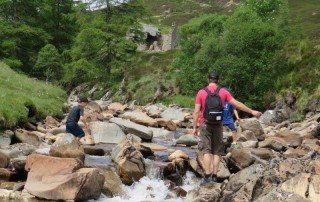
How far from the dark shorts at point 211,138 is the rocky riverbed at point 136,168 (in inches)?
30.9

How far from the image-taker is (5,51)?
41688mm

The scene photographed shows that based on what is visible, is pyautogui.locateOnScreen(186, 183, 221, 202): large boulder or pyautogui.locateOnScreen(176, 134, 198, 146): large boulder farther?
pyautogui.locateOnScreen(176, 134, 198, 146): large boulder

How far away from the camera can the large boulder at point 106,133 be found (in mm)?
16562

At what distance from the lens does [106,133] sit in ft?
55.0

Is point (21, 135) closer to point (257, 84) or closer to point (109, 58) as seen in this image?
point (257, 84)

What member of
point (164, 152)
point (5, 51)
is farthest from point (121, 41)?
point (164, 152)

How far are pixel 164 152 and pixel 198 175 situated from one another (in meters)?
3.25

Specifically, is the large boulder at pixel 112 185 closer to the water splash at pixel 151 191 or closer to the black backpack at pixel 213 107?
the water splash at pixel 151 191

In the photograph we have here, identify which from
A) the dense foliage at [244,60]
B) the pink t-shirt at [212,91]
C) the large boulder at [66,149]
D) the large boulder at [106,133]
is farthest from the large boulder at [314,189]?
the dense foliage at [244,60]

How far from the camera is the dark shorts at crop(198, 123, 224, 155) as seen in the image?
1028cm

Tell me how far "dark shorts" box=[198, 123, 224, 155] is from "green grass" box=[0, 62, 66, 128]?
304 inches

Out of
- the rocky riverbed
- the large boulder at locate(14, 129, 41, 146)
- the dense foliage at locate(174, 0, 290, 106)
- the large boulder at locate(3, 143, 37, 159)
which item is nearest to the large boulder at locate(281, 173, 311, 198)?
the rocky riverbed

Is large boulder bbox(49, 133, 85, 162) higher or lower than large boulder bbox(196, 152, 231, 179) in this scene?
higher

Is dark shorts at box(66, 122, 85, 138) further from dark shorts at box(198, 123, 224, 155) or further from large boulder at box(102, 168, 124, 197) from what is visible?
dark shorts at box(198, 123, 224, 155)
